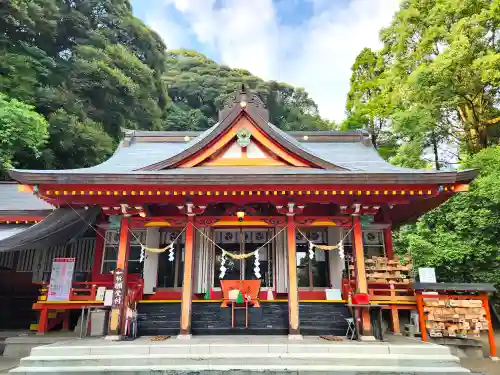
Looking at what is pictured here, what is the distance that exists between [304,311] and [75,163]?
1860 centimetres

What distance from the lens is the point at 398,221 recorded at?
1241cm

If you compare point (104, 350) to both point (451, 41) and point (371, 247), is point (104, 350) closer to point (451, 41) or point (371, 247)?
point (371, 247)

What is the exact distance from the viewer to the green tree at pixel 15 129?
14.4m

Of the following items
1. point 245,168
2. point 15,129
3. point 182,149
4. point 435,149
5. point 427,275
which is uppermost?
point 435,149

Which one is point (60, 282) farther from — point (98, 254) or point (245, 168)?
point (245, 168)

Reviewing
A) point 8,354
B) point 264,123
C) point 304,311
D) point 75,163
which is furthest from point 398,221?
point 75,163

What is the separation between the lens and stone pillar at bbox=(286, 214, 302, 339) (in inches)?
322

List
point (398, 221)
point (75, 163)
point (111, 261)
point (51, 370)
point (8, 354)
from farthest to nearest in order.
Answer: point (75, 163)
point (398, 221)
point (111, 261)
point (8, 354)
point (51, 370)

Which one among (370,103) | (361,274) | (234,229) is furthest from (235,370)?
(370,103)

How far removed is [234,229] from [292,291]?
3.34m

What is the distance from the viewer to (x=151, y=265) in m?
10.8

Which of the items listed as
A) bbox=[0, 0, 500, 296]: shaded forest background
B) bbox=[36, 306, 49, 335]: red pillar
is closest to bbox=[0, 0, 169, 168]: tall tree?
bbox=[0, 0, 500, 296]: shaded forest background

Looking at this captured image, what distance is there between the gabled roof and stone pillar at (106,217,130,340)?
1.71m

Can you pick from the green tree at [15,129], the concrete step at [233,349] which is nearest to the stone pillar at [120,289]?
the concrete step at [233,349]
